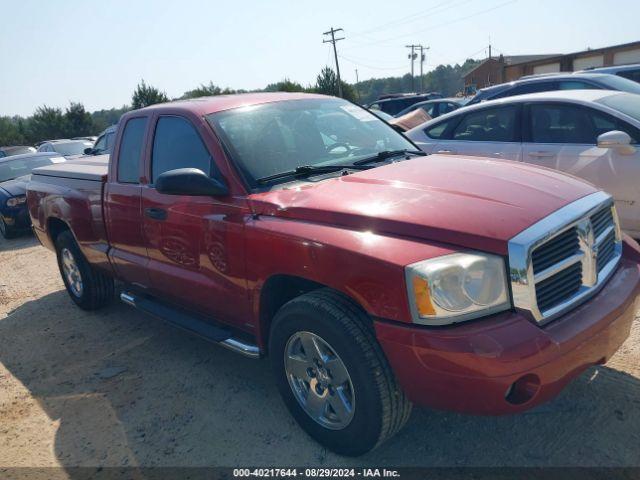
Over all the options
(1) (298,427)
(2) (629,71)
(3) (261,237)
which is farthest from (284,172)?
(2) (629,71)

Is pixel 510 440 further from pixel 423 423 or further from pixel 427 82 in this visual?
pixel 427 82

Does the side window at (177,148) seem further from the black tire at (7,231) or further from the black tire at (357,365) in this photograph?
the black tire at (7,231)

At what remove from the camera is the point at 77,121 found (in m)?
45.3

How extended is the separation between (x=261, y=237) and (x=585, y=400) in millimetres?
2054

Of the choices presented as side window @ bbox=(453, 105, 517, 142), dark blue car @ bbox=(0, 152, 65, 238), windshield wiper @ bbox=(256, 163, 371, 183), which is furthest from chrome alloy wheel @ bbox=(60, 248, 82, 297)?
dark blue car @ bbox=(0, 152, 65, 238)

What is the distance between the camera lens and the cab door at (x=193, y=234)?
3123 millimetres

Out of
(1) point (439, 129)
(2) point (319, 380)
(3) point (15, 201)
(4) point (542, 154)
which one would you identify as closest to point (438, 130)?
(1) point (439, 129)

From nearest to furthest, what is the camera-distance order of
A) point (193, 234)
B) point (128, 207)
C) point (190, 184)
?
1. point (190, 184)
2. point (193, 234)
3. point (128, 207)


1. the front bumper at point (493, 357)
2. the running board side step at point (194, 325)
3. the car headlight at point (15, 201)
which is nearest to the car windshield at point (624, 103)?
the front bumper at point (493, 357)

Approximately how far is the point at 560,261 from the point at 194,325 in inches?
Result: 91.7

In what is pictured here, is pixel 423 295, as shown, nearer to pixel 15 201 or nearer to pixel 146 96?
pixel 15 201

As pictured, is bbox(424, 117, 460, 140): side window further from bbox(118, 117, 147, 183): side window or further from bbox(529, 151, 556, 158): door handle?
bbox(118, 117, 147, 183): side window

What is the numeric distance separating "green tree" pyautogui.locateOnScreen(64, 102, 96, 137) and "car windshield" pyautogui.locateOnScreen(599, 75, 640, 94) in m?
45.2

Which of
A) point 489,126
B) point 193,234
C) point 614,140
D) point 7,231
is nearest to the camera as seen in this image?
point 193,234
